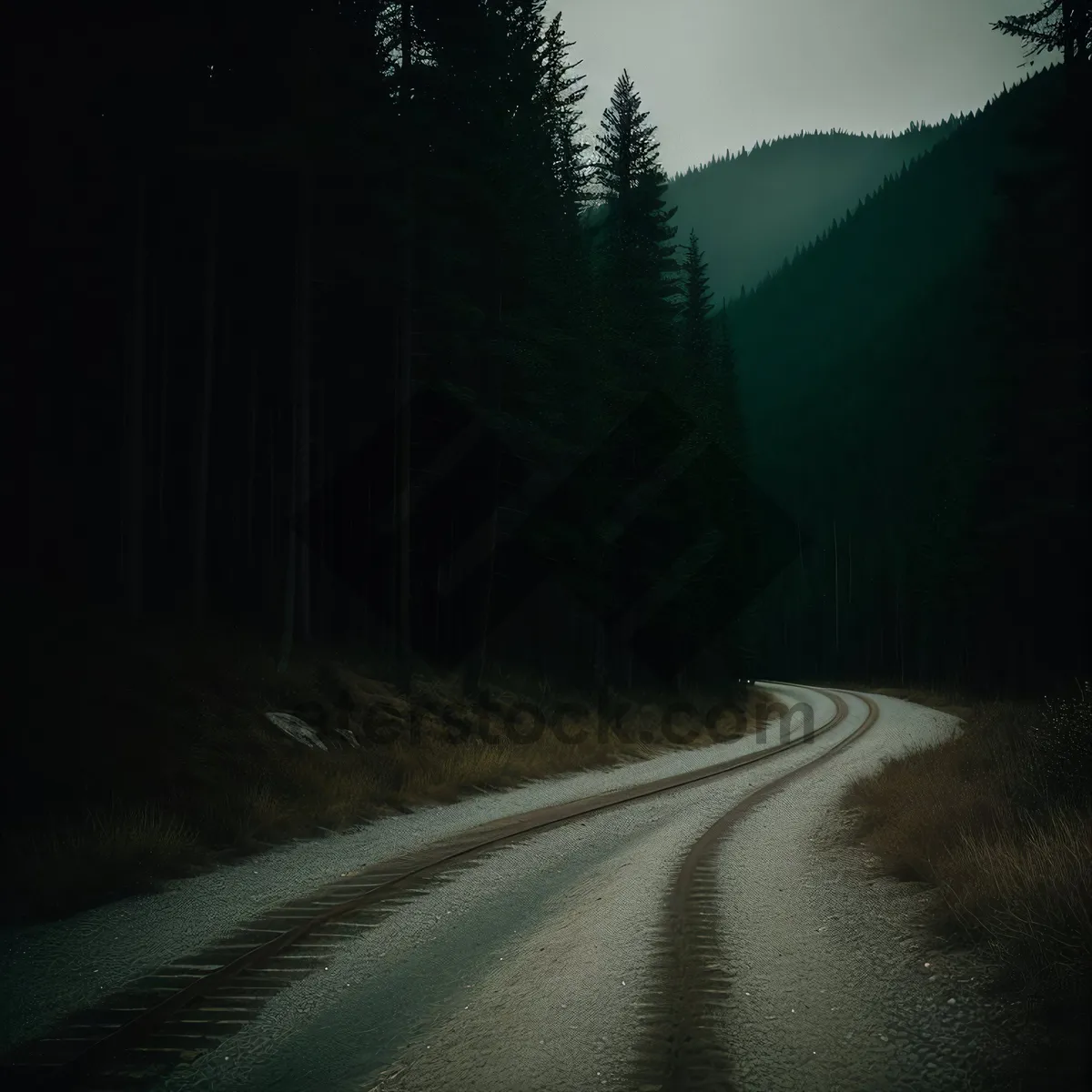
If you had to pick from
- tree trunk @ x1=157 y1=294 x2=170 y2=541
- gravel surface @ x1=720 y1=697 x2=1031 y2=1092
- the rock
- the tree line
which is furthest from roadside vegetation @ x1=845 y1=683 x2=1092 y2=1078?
tree trunk @ x1=157 y1=294 x2=170 y2=541

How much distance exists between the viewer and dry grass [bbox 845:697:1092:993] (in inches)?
221

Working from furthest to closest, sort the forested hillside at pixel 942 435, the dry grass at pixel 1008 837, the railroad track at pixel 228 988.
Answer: the forested hillside at pixel 942 435
the dry grass at pixel 1008 837
the railroad track at pixel 228 988

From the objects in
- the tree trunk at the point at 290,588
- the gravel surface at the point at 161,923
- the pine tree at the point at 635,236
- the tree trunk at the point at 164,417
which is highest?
the pine tree at the point at 635,236

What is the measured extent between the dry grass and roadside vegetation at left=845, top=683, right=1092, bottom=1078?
1cm

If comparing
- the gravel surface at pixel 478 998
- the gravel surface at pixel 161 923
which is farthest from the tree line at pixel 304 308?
the gravel surface at pixel 478 998

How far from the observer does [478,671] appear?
23219 mm

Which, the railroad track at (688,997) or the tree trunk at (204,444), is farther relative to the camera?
the tree trunk at (204,444)

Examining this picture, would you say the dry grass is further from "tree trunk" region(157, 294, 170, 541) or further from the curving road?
"tree trunk" region(157, 294, 170, 541)

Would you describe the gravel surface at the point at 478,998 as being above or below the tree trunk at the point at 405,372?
below

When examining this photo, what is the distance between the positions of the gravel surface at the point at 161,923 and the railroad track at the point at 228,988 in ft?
0.72

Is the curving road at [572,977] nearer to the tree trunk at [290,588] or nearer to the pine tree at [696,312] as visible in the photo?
the tree trunk at [290,588]

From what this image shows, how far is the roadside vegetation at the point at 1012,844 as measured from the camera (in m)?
5.42

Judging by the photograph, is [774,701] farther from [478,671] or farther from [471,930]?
[471,930]

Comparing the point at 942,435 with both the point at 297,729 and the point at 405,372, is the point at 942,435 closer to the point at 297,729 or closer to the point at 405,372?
the point at 405,372
